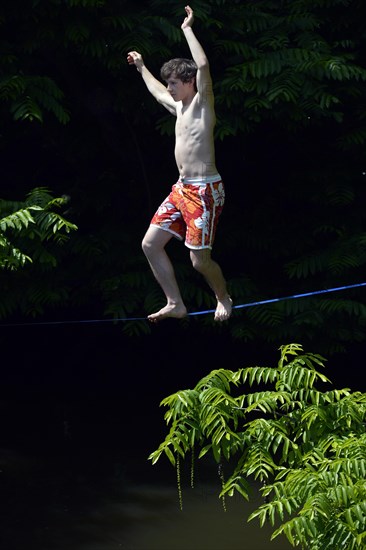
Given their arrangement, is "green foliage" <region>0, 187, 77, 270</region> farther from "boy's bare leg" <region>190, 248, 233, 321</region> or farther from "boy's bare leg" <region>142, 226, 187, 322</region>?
"boy's bare leg" <region>190, 248, 233, 321</region>

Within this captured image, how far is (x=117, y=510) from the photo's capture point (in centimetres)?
1186

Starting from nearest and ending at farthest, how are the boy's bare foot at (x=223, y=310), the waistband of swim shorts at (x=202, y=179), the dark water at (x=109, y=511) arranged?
the waistband of swim shorts at (x=202, y=179)
the boy's bare foot at (x=223, y=310)
the dark water at (x=109, y=511)

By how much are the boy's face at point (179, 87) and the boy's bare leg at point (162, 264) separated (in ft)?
2.89

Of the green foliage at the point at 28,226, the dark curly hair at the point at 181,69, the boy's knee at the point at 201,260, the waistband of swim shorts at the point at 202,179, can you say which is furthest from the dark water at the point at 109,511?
the dark curly hair at the point at 181,69

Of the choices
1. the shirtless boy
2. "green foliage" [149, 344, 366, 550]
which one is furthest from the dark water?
the shirtless boy

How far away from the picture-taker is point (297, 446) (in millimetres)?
7867

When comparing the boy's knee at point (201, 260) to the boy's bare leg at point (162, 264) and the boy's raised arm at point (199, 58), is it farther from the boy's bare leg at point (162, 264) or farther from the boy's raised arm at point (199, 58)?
the boy's raised arm at point (199, 58)

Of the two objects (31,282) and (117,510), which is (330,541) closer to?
(117,510)

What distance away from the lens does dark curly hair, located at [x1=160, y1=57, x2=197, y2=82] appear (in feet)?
26.0

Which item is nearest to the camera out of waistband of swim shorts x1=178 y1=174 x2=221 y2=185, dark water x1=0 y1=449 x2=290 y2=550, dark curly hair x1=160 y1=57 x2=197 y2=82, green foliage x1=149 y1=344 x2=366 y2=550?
green foliage x1=149 y1=344 x2=366 y2=550

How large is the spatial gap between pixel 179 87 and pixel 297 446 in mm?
2282

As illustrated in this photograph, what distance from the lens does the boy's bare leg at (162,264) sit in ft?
27.4

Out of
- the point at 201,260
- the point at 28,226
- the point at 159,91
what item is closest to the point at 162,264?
the point at 201,260

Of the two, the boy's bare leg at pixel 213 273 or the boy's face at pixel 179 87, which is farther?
the boy's bare leg at pixel 213 273
